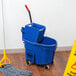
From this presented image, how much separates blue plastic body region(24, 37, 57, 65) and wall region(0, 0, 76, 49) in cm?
39

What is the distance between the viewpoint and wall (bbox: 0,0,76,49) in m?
2.29

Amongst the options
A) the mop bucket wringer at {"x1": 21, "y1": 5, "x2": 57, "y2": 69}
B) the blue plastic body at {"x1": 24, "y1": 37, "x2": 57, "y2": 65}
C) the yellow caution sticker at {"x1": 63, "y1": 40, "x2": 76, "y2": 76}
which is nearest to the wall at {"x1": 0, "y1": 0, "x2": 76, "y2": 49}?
the mop bucket wringer at {"x1": 21, "y1": 5, "x2": 57, "y2": 69}

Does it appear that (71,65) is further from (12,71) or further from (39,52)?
(12,71)

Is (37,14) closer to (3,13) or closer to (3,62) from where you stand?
(3,13)

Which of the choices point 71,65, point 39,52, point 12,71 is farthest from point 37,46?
point 71,65

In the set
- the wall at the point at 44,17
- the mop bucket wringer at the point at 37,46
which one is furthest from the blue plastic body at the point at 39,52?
the wall at the point at 44,17

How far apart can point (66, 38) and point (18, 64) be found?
0.90m

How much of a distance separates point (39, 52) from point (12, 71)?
424 millimetres

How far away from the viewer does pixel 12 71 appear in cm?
207

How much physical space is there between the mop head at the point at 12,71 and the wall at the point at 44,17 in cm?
43

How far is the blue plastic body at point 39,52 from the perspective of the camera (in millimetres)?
2044

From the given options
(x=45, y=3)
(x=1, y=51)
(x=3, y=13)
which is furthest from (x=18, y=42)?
(x=45, y=3)

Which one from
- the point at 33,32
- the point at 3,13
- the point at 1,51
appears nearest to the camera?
the point at 33,32

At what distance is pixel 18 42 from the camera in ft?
8.21
